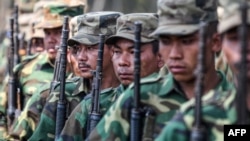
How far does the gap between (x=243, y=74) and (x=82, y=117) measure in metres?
3.52

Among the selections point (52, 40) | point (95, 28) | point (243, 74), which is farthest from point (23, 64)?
point (243, 74)

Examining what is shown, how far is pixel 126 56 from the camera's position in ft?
32.0

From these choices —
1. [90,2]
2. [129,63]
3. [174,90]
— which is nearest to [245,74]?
[174,90]

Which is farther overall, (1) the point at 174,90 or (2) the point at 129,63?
(2) the point at 129,63

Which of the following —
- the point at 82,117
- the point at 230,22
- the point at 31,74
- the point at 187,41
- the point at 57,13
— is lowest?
the point at 82,117

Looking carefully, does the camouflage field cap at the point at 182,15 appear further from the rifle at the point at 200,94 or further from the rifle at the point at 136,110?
the rifle at the point at 200,94

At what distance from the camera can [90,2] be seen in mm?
24172

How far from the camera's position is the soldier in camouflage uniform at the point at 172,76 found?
8312 mm

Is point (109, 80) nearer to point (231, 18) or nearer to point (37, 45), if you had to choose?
point (231, 18)

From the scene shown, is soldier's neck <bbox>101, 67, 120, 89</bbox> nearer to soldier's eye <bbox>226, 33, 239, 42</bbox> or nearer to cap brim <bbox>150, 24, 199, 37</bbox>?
cap brim <bbox>150, 24, 199, 37</bbox>

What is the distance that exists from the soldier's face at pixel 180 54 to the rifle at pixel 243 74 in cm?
111

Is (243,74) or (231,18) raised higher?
(231,18)

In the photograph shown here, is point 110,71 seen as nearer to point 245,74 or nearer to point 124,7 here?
point 245,74

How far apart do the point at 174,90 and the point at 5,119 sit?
268 inches
